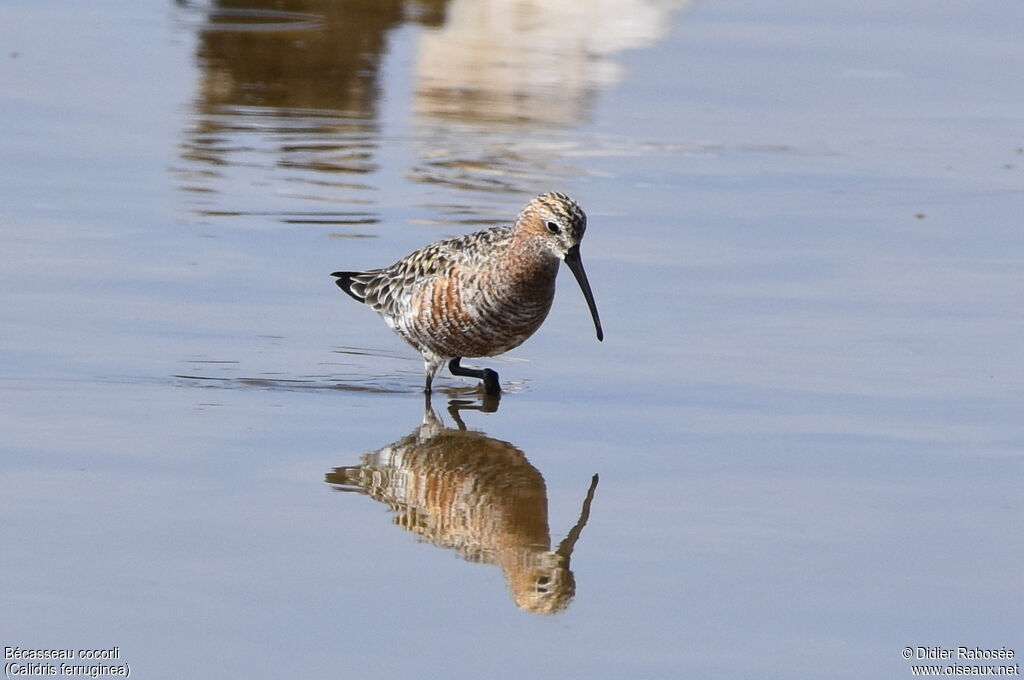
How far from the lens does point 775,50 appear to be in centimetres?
1902

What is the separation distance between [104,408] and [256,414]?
0.69 m

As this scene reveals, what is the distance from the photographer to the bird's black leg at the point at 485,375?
8.99 m

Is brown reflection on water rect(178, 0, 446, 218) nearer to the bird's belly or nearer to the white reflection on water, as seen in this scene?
the white reflection on water

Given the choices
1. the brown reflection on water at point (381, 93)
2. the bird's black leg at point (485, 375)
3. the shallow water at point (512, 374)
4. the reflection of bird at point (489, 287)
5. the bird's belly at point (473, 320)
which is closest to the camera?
the shallow water at point (512, 374)

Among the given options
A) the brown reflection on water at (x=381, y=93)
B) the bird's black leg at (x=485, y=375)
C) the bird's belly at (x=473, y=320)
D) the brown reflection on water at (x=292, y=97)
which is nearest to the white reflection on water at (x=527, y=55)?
the brown reflection on water at (x=381, y=93)

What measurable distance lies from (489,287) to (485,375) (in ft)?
1.64

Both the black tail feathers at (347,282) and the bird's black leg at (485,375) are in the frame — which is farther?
the black tail feathers at (347,282)

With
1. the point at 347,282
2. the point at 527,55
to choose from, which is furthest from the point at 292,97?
the point at 347,282

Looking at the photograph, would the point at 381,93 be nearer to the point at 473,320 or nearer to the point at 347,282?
the point at 347,282

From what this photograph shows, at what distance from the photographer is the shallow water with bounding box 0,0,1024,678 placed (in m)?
5.98

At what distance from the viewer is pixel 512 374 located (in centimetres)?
939

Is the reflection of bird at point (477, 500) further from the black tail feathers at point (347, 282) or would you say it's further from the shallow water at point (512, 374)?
the black tail feathers at point (347, 282)

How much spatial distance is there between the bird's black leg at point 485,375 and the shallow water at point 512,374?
0.17m

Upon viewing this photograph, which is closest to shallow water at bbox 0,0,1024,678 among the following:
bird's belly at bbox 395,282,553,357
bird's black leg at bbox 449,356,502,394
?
bird's black leg at bbox 449,356,502,394
